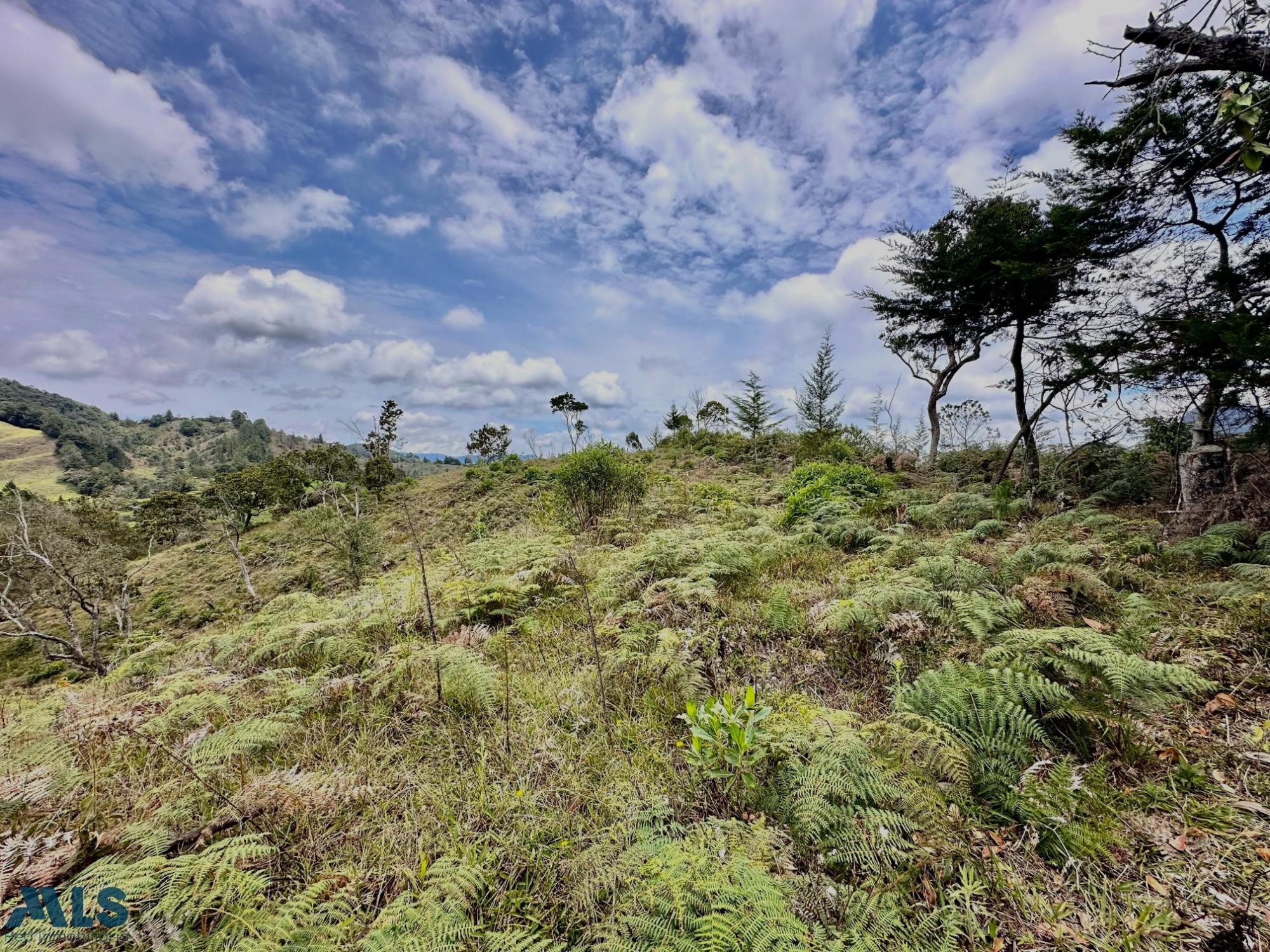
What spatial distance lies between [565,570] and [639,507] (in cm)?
393

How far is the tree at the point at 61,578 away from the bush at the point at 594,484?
10241mm

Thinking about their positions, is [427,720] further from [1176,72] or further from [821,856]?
[1176,72]

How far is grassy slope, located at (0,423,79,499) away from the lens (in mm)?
62625

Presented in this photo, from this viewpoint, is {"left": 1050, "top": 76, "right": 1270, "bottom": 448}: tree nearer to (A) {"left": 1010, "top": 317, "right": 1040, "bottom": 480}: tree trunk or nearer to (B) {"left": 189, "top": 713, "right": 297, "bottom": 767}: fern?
(A) {"left": 1010, "top": 317, "right": 1040, "bottom": 480}: tree trunk

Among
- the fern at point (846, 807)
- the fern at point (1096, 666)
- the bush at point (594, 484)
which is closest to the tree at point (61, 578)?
the bush at point (594, 484)

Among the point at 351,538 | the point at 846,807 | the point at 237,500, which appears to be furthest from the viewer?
the point at 237,500

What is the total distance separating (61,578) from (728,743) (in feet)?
55.5

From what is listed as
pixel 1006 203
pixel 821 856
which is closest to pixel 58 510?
pixel 821 856

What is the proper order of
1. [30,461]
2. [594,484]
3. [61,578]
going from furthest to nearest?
[30,461]
[61,578]
[594,484]

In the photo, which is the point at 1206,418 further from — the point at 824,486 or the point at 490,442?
the point at 490,442

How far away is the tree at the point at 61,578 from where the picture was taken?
10992mm

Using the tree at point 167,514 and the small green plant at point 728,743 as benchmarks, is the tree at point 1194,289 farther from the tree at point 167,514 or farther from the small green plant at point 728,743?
the tree at point 167,514

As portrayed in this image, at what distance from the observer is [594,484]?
9297mm

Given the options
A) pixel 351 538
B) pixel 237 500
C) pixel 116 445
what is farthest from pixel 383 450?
pixel 116 445
